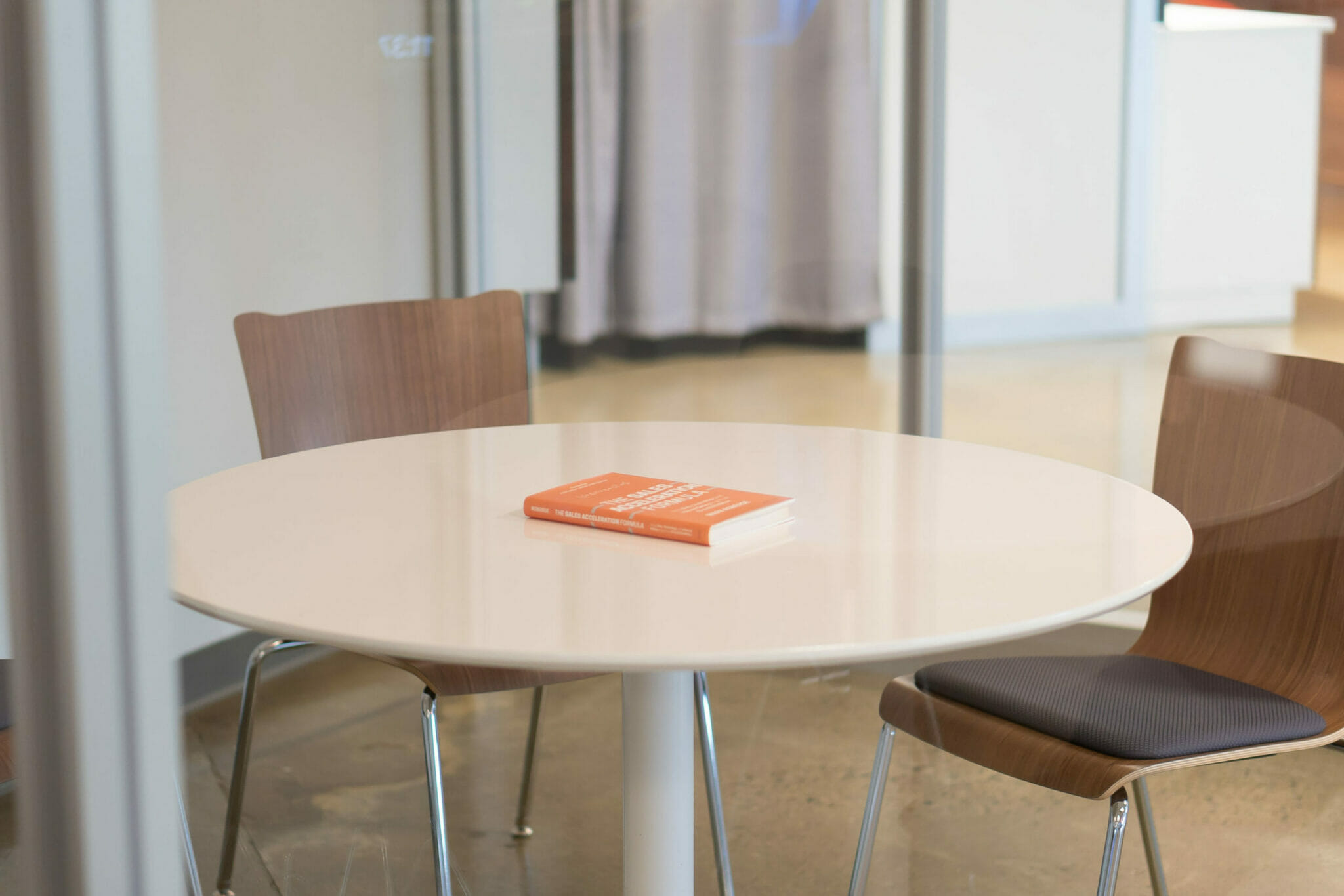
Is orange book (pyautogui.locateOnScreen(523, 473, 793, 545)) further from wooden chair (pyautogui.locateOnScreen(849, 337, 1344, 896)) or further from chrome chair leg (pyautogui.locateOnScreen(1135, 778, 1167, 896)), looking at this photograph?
chrome chair leg (pyautogui.locateOnScreen(1135, 778, 1167, 896))

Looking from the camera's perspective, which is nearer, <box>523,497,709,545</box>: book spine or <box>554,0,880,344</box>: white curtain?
<box>523,497,709,545</box>: book spine

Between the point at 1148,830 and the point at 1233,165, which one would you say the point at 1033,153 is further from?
the point at 1148,830

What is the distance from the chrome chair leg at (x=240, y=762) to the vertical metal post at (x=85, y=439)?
0.61 metres

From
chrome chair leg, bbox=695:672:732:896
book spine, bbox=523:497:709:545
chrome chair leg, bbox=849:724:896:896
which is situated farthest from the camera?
chrome chair leg, bbox=695:672:732:896

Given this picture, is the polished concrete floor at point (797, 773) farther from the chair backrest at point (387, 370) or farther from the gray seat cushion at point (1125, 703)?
the chair backrest at point (387, 370)

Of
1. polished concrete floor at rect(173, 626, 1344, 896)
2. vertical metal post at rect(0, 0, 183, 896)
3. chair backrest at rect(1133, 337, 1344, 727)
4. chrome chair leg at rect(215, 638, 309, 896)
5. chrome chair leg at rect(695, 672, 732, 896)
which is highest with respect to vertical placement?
vertical metal post at rect(0, 0, 183, 896)

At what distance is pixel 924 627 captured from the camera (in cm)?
94

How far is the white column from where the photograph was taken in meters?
1.26

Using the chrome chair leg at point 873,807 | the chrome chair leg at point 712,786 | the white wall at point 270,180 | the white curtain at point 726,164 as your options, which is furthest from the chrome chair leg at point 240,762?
the white curtain at point 726,164

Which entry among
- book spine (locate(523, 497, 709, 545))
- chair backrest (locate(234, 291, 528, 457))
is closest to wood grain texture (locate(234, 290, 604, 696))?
chair backrest (locate(234, 291, 528, 457))

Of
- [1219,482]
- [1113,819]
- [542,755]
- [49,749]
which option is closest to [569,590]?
[49,749]

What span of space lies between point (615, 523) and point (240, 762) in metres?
0.55

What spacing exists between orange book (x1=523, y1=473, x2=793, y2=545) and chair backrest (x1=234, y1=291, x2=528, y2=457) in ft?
2.44

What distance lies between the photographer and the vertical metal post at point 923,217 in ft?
8.13
